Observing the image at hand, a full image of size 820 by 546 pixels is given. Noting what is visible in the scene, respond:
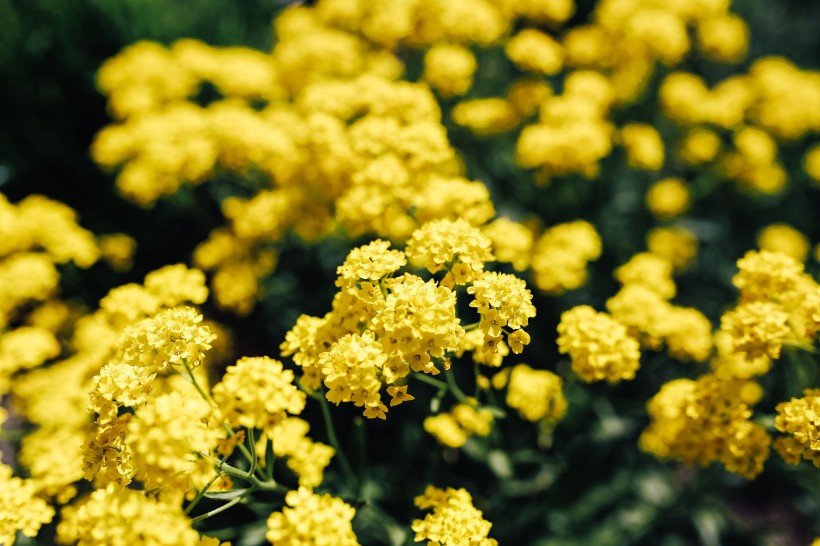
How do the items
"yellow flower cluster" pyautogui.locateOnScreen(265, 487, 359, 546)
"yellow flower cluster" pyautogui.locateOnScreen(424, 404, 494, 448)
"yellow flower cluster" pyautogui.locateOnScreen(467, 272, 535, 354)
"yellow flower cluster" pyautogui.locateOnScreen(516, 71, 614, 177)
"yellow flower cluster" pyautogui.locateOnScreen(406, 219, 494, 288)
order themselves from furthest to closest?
"yellow flower cluster" pyautogui.locateOnScreen(516, 71, 614, 177) < "yellow flower cluster" pyautogui.locateOnScreen(424, 404, 494, 448) < "yellow flower cluster" pyautogui.locateOnScreen(406, 219, 494, 288) < "yellow flower cluster" pyautogui.locateOnScreen(467, 272, 535, 354) < "yellow flower cluster" pyautogui.locateOnScreen(265, 487, 359, 546)

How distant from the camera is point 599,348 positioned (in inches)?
92.7

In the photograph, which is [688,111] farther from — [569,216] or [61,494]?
[61,494]

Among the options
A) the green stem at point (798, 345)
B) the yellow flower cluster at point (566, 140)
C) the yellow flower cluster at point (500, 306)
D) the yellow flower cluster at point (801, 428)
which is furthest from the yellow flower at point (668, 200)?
the yellow flower cluster at point (500, 306)

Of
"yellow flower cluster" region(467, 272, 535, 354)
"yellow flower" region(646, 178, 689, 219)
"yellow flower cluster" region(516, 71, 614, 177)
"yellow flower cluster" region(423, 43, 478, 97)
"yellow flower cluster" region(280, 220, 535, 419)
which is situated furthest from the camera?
"yellow flower" region(646, 178, 689, 219)

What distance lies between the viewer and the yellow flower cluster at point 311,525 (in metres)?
1.79

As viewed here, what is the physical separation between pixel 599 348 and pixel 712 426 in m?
0.59

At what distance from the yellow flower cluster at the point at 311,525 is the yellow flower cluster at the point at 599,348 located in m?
1.14

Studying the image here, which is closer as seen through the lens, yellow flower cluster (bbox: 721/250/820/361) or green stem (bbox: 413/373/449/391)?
green stem (bbox: 413/373/449/391)

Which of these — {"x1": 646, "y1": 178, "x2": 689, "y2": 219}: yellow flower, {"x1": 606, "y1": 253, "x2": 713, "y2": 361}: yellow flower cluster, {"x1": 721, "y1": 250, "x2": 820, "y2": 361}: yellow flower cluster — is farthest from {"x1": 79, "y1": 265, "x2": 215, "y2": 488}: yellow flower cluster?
{"x1": 646, "y1": 178, "x2": 689, "y2": 219}: yellow flower

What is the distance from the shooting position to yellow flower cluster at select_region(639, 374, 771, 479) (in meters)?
2.28

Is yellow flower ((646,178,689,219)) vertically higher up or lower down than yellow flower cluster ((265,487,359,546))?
lower down

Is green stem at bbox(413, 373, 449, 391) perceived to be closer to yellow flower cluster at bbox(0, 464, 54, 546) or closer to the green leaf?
the green leaf

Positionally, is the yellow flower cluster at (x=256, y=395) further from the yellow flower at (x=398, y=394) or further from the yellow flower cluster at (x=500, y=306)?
the yellow flower cluster at (x=500, y=306)

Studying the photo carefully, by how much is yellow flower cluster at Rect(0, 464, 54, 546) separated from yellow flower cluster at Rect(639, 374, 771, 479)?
2633 millimetres
